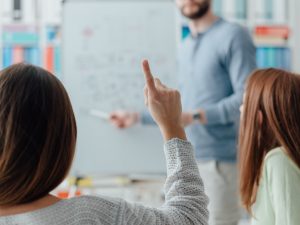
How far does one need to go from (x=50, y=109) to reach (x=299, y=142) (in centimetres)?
96

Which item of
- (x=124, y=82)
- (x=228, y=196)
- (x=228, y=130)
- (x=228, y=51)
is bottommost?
(x=228, y=196)

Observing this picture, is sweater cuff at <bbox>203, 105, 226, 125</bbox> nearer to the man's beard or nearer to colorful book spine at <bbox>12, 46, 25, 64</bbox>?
the man's beard

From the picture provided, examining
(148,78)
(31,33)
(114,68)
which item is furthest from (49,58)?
(148,78)

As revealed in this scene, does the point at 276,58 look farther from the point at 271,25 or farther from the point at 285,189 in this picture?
the point at 285,189

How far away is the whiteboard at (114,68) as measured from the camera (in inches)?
105

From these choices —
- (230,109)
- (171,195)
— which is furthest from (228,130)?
(171,195)

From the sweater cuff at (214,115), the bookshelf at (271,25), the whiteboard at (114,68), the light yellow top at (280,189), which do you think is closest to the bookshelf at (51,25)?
the bookshelf at (271,25)

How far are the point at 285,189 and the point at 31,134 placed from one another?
2.89 ft

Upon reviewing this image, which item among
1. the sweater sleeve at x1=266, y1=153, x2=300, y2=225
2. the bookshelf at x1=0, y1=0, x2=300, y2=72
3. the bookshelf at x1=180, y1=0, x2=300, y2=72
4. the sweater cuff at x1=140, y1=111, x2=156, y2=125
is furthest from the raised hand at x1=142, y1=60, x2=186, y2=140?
the bookshelf at x1=180, y1=0, x2=300, y2=72

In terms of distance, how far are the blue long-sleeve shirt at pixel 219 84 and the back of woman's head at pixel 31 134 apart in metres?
1.41

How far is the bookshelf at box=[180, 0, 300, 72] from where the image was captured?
331 cm

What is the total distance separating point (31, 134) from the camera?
2.74ft

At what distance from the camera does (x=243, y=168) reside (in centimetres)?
165

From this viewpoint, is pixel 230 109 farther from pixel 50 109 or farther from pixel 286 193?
pixel 50 109
